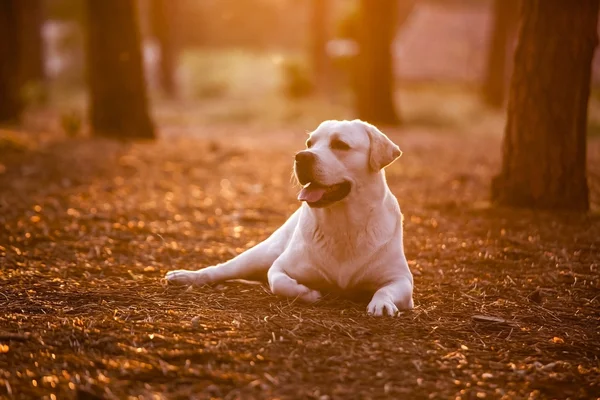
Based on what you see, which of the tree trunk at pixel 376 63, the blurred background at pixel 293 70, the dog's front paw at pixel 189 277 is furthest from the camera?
the blurred background at pixel 293 70

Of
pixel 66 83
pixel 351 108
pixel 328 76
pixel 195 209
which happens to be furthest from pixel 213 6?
pixel 195 209

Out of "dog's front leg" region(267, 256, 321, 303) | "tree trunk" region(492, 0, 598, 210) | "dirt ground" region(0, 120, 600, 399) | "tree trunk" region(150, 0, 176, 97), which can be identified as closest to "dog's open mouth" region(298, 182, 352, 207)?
"dog's front leg" region(267, 256, 321, 303)

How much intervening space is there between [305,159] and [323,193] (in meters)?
0.25

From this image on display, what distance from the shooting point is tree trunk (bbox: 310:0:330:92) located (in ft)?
86.2

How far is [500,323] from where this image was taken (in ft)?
16.0

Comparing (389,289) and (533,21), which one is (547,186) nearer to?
(533,21)

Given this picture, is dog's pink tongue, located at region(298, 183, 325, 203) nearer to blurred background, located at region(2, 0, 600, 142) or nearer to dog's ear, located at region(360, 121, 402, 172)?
dog's ear, located at region(360, 121, 402, 172)

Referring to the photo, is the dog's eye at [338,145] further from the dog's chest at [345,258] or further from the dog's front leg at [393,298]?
the dog's front leg at [393,298]

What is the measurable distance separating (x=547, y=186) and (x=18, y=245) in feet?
17.3

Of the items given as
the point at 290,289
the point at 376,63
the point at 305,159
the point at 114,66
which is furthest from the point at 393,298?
the point at 376,63

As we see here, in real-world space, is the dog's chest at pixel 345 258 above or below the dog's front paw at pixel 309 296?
above

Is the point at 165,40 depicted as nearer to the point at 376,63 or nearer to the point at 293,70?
the point at 293,70

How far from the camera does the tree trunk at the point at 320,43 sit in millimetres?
26266

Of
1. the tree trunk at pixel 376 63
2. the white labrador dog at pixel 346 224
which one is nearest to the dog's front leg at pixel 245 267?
the white labrador dog at pixel 346 224
